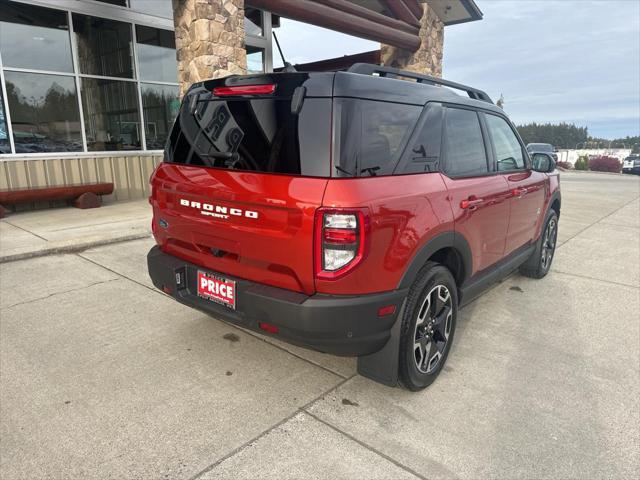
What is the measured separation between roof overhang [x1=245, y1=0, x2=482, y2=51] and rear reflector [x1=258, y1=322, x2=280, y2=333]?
7.46 meters

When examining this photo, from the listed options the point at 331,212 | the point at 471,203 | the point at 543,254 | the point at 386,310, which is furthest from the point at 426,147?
the point at 543,254

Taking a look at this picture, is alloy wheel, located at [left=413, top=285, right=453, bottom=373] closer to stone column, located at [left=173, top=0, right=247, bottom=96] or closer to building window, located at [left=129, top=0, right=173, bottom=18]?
stone column, located at [left=173, top=0, right=247, bottom=96]

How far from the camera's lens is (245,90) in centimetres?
268

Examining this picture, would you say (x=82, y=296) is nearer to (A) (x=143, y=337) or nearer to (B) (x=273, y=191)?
(A) (x=143, y=337)

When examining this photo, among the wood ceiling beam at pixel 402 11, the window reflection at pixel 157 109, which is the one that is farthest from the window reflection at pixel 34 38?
the wood ceiling beam at pixel 402 11

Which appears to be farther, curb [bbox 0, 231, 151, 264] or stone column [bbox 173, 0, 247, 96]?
Result: stone column [bbox 173, 0, 247, 96]

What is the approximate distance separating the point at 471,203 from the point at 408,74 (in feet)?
3.18

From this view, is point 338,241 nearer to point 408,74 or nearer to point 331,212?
point 331,212

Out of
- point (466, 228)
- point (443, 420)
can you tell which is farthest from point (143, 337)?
point (466, 228)

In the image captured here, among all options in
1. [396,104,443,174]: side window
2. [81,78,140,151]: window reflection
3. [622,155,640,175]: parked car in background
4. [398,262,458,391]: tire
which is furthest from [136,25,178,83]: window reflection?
[622,155,640,175]: parked car in background

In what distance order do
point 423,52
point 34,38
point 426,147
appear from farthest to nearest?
point 423,52 < point 34,38 < point 426,147

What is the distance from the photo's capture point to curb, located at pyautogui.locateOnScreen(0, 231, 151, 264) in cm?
545

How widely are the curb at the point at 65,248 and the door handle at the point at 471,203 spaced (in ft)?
16.6

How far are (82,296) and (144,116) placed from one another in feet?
23.3
